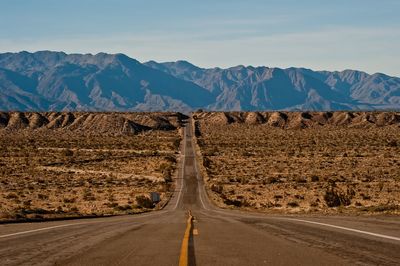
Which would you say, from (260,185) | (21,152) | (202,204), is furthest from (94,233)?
(21,152)

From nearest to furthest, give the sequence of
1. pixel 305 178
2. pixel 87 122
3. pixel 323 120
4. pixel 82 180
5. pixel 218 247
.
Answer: pixel 218 247 < pixel 305 178 < pixel 82 180 < pixel 87 122 < pixel 323 120

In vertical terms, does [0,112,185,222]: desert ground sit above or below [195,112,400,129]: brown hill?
below

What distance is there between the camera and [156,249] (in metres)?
11.2

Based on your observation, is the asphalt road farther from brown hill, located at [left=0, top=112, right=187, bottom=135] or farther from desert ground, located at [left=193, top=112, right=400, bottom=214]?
brown hill, located at [left=0, top=112, right=187, bottom=135]

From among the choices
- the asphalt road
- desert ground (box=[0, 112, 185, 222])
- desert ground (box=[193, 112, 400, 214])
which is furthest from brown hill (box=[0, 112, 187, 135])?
the asphalt road

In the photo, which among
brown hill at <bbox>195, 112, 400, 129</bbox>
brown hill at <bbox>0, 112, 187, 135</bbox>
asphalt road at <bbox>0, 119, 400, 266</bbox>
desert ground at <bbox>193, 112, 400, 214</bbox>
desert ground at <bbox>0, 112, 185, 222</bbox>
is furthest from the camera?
brown hill at <bbox>195, 112, 400, 129</bbox>

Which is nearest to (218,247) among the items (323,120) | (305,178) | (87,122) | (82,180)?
(305,178)

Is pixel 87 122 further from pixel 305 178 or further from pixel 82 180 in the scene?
pixel 305 178

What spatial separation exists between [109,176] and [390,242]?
5681 centimetres


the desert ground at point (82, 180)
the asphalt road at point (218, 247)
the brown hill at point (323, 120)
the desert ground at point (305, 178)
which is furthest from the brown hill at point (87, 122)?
the asphalt road at point (218, 247)

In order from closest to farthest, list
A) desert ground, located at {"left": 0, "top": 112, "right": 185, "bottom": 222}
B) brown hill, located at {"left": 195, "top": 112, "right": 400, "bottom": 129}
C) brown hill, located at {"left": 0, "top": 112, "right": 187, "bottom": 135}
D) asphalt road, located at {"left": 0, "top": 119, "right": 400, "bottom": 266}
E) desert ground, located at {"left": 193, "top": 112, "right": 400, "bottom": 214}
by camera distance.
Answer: asphalt road, located at {"left": 0, "top": 119, "right": 400, "bottom": 266}, desert ground, located at {"left": 193, "top": 112, "right": 400, "bottom": 214}, desert ground, located at {"left": 0, "top": 112, "right": 185, "bottom": 222}, brown hill, located at {"left": 0, "top": 112, "right": 187, "bottom": 135}, brown hill, located at {"left": 195, "top": 112, "right": 400, "bottom": 129}

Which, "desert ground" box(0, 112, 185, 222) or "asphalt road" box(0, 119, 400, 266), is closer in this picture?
"asphalt road" box(0, 119, 400, 266)

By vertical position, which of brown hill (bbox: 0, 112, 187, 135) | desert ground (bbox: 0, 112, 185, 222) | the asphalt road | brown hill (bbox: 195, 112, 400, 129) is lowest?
desert ground (bbox: 0, 112, 185, 222)

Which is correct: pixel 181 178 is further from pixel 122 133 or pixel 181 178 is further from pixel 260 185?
pixel 122 133
